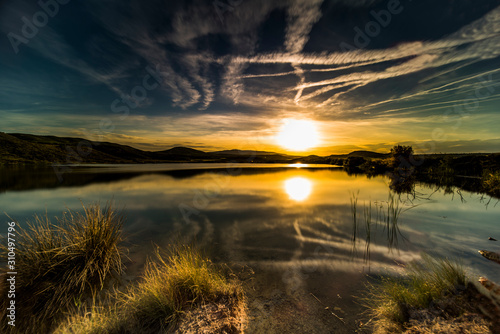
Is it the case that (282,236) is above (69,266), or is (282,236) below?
below

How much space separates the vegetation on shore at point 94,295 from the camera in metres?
3.01

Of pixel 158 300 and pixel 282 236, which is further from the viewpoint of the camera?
pixel 282 236

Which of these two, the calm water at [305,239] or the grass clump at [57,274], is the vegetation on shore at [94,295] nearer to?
the grass clump at [57,274]

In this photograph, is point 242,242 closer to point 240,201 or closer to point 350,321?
point 350,321

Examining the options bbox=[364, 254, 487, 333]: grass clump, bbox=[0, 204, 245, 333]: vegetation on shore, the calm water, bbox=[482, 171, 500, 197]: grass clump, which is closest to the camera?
bbox=[364, 254, 487, 333]: grass clump

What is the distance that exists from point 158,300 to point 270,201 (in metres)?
11.8

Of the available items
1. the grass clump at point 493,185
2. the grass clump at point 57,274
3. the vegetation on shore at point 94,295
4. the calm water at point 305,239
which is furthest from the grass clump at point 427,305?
the grass clump at point 493,185

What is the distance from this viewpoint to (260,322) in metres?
3.33

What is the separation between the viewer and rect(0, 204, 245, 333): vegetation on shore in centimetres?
301

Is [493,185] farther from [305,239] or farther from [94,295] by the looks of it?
[94,295]

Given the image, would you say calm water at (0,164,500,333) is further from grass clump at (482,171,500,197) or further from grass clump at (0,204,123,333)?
grass clump at (482,171,500,197)

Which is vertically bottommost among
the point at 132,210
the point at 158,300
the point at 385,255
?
the point at 132,210

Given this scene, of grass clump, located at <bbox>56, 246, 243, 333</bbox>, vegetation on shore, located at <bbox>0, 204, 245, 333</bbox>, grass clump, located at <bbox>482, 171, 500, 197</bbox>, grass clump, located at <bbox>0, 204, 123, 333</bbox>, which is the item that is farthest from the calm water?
grass clump, located at <bbox>482, 171, 500, 197</bbox>

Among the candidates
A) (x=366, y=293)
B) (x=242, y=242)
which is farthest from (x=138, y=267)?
(x=366, y=293)
